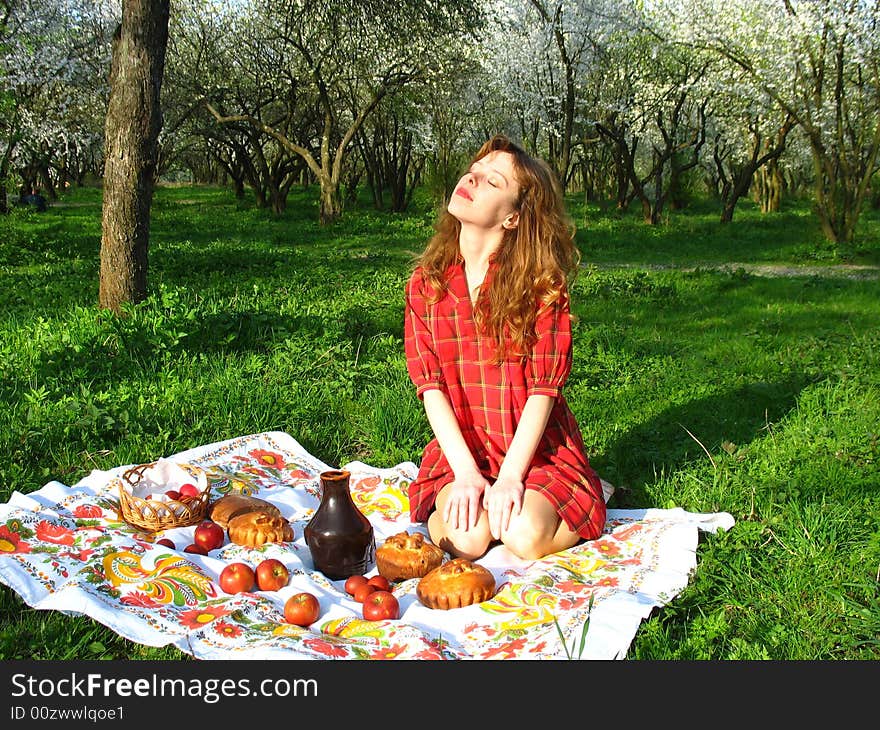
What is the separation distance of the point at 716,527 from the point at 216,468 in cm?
250

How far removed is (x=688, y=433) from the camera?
4.53 metres

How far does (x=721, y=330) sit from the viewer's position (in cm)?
772

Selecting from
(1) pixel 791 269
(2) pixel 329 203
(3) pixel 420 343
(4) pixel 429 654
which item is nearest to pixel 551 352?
(3) pixel 420 343

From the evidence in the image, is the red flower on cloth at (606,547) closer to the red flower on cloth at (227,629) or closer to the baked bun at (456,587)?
the baked bun at (456,587)

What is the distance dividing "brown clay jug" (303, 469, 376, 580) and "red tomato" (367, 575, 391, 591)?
0.15 meters

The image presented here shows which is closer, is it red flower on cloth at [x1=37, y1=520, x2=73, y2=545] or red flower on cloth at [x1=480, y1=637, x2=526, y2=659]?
red flower on cloth at [x1=480, y1=637, x2=526, y2=659]

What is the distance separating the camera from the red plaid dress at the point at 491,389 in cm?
349

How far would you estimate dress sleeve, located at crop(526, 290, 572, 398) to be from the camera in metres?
3.42

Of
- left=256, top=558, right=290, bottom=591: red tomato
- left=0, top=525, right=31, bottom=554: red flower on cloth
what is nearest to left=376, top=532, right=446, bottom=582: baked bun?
left=256, top=558, right=290, bottom=591: red tomato

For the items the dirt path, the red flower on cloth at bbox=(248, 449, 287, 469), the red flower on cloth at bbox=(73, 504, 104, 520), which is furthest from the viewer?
the dirt path

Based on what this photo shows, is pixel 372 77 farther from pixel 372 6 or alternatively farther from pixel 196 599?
pixel 196 599

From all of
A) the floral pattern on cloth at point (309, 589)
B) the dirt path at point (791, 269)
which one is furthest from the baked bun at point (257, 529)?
the dirt path at point (791, 269)

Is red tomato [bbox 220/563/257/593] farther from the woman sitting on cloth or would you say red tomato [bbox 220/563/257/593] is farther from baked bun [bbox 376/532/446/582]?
the woman sitting on cloth

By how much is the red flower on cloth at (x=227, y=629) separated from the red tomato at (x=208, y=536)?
2.12 feet
